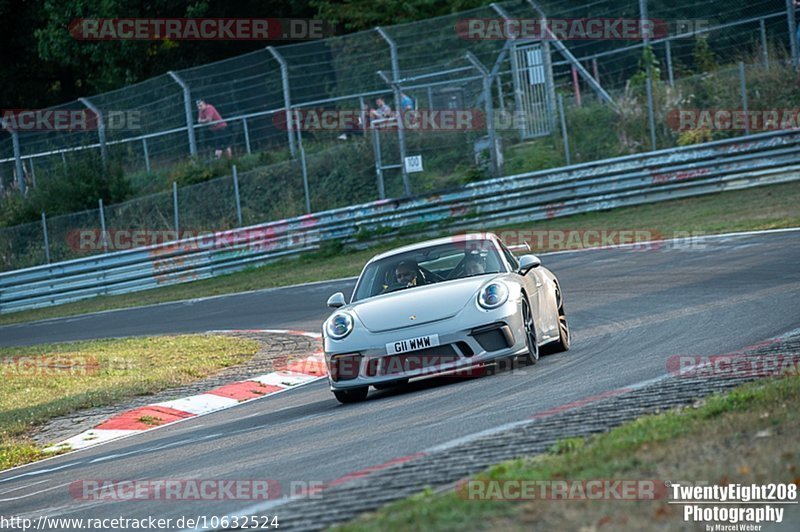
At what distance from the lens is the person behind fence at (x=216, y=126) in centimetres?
3048

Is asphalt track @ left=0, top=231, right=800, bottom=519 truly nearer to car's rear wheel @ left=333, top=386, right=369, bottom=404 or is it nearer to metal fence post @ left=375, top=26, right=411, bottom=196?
car's rear wheel @ left=333, top=386, right=369, bottom=404

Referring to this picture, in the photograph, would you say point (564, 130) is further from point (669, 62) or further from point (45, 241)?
point (45, 241)

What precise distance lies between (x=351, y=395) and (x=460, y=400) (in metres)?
1.58

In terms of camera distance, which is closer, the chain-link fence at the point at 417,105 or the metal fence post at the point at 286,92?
the chain-link fence at the point at 417,105

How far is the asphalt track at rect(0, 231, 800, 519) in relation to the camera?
7.30 meters

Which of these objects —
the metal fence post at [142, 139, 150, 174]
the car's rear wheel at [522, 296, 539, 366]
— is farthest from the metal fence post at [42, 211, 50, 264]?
the car's rear wheel at [522, 296, 539, 366]

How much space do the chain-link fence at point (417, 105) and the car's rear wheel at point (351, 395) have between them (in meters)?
15.9

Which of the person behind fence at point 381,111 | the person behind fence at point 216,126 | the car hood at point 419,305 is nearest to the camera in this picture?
the car hood at point 419,305

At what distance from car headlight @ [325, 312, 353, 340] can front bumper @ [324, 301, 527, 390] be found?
22cm

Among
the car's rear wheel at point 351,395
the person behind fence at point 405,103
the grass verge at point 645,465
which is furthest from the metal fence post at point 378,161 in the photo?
the grass verge at point 645,465

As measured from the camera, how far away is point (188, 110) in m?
30.5

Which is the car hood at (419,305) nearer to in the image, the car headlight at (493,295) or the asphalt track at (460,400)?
the car headlight at (493,295)

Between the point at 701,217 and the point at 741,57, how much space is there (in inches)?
225

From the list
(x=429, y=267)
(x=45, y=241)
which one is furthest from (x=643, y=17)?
(x=45, y=241)
